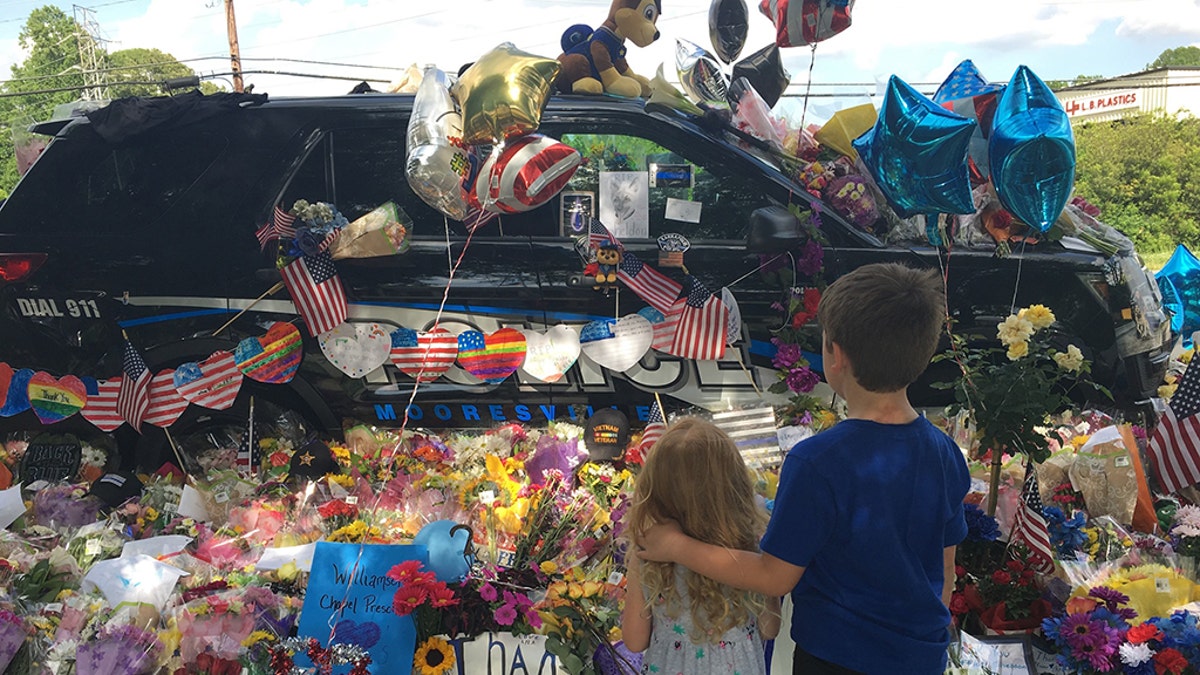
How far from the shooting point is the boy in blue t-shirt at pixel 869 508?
1.73 m

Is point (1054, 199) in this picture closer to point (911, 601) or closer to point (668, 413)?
point (668, 413)

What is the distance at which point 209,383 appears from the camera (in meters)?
4.13

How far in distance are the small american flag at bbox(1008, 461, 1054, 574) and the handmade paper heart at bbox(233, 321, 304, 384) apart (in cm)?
308

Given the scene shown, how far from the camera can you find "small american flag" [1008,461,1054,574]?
3016mm

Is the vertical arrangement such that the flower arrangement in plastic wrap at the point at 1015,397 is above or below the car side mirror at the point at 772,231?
below

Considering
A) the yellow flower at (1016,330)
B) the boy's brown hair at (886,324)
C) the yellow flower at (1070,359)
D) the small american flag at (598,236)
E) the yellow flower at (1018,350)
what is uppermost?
the boy's brown hair at (886,324)

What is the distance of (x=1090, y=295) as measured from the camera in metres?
4.02

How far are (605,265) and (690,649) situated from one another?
2229mm

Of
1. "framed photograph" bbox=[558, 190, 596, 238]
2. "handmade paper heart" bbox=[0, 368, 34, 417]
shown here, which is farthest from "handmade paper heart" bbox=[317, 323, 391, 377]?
"handmade paper heart" bbox=[0, 368, 34, 417]

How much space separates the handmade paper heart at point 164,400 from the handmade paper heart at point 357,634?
1.94 m

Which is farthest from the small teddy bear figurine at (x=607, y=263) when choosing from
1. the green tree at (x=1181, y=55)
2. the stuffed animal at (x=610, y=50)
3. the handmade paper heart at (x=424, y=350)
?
the green tree at (x=1181, y=55)

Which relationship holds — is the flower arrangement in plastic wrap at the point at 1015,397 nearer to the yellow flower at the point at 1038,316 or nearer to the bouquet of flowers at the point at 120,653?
the yellow flower at the point at 1038,316

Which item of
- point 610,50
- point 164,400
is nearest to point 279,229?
point 164,400

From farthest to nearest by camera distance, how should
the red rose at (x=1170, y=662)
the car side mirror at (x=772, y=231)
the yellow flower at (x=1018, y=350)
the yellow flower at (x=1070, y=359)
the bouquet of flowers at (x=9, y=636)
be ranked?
the car side mirror at (x=772, y=231)
the yellow flower at (x=1070, y=359)
the yellow flower at (x=1018, y=350)
the bouquet of flowers at (x=9, y=636)
the red rose at (x=1170, y=662)
